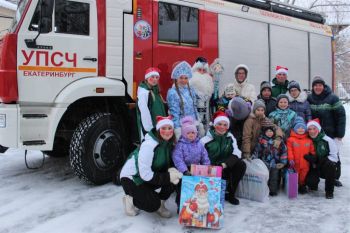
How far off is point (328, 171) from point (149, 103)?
2407 millimetres

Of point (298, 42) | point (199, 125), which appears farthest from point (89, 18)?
point (298, 42)

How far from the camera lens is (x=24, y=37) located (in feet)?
16.4

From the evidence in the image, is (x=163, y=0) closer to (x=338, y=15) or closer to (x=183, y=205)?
(x=183, y=205)

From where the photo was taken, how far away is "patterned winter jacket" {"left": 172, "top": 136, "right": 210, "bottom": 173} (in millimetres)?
4270

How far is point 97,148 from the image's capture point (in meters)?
5.42

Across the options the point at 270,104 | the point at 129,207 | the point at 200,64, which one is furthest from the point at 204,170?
the point at 200,64

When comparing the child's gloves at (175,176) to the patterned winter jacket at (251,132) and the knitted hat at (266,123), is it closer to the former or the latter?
the patterned winter jacket at (251,132)

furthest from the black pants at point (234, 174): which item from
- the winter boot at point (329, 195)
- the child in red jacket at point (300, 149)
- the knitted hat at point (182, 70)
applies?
the knitted hat at point (182, 70)

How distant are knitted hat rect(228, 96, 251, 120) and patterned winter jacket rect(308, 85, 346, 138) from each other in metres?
1.21

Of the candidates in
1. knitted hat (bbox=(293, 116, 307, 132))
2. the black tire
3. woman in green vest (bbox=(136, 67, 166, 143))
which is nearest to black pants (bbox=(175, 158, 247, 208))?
knitted hat (bbox=(293, 116, 307, 132))

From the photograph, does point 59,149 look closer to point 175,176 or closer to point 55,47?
point 55,47

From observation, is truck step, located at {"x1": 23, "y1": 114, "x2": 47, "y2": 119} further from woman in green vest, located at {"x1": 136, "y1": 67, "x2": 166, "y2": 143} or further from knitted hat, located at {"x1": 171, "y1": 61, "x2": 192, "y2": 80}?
knitted hat, located at {"x1": 171, "y1": 61, "x2": 192, "y2": 80}

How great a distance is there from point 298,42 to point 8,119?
579 cm

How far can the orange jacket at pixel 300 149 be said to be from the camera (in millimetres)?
5242
